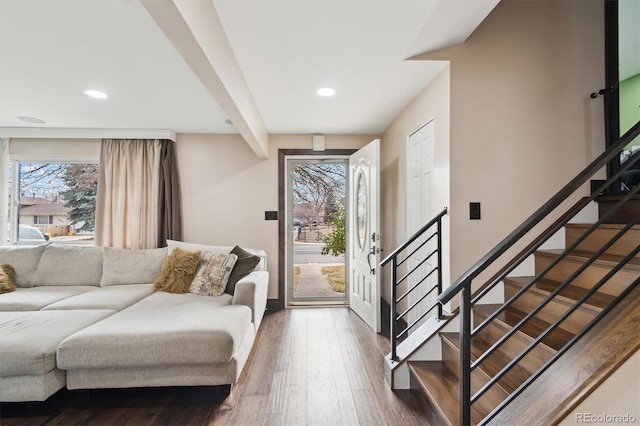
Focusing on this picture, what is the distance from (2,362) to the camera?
69.7 inches

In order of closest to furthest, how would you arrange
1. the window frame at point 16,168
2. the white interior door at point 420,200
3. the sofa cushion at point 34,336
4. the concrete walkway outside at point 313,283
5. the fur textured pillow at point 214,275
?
the sofa cushion at point 34,336, the white interior door at point 420,200, the fur textured pillow at point 214,275, the window frame at point 16,168, the concrete walkway outside at point 313,283

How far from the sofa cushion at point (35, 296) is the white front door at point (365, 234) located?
9.40 feet

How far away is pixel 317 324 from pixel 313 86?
242 centimetres

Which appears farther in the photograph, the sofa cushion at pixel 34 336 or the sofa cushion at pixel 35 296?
the sofa cushion at pixel 35 296

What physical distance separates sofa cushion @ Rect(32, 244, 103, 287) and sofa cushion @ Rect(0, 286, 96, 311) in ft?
0.38

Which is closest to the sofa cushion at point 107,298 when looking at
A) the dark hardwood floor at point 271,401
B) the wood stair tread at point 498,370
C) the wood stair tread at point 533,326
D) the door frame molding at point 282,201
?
the dark hardwood floor at point 271,401

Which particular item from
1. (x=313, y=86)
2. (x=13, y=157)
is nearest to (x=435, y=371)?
(x=313, y=86)

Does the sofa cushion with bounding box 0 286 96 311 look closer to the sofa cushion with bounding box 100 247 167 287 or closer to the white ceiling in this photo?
the sofa cushion with bounding box 100 247 167 287

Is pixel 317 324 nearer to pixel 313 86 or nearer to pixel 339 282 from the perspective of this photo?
pixel 339 282

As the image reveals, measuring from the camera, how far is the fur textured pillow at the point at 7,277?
9.76ft

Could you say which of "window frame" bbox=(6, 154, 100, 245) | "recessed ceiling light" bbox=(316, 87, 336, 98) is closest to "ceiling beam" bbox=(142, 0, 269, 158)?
"recessed ceiling light" bbox=(316, 87, 336, 98)

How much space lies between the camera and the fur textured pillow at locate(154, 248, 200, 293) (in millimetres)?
2975

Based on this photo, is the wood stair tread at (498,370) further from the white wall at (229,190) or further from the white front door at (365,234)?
the white wall at (229,190)

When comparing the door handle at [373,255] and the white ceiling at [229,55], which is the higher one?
the white ceiling at [229,55]
